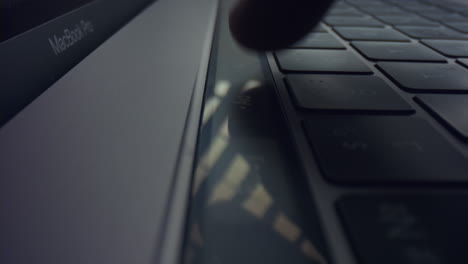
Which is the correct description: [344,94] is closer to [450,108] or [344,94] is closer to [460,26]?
[450,108]

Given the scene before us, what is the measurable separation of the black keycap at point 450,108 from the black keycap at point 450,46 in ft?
0.44

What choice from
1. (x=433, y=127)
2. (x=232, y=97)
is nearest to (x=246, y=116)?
(x=232, y=97)

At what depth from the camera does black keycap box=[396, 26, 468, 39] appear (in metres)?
0.40

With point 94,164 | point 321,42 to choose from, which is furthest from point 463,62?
point 94,164

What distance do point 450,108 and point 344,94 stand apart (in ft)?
0.28

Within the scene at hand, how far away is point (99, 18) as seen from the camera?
0.31 m

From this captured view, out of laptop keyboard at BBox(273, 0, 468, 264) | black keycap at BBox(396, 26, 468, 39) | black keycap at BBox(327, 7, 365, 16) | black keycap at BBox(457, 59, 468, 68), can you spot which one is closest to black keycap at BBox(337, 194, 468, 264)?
laptop keyboard at BBox(273, 0, 468, 264)

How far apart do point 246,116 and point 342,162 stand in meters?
0.08

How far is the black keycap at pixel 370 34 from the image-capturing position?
0.38m

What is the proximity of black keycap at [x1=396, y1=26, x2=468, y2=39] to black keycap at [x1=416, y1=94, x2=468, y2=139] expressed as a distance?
8.2 inches

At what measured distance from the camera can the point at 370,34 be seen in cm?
40

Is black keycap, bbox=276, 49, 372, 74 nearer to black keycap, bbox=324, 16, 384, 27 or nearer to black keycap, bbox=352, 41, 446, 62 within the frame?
black keycap, bbox=352, 41, 446, 62

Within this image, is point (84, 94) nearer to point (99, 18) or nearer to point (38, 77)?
point (38, 77)

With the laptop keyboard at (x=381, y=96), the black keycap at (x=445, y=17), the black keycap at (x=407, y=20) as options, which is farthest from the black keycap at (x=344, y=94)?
the black keycap at (x=445, y=17)
